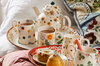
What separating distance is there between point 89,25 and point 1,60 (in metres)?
0.67

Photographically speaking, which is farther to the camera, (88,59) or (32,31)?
(32,31)

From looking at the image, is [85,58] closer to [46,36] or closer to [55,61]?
[55,61]

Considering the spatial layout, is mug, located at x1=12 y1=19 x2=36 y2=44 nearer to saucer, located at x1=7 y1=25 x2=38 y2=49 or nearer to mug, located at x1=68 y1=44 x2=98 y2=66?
saucer, located at x1=7 y1=25 x2=38 y2=49

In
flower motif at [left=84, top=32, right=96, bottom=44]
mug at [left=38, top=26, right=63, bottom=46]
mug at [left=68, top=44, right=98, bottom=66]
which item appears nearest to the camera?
mug at [left=68, top=44, right=98, bottom=66]

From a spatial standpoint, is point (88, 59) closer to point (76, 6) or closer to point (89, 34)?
point (89, 34)

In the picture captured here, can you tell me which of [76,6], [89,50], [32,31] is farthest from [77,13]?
[89,50]

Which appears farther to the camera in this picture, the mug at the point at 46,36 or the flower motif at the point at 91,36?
the flower motif at the point at 91,36

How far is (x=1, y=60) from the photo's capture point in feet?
2.31

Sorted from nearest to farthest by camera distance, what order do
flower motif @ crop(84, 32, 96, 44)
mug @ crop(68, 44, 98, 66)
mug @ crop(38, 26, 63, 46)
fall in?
mug @ crop(68, 44, 98, 66) < mug @ crop(38, 26, 63, 46) < flower motif @ crop(84, 32, 96, 44)

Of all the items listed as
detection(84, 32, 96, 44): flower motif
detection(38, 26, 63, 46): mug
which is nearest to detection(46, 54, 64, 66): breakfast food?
detection(38, 26, 63, 46): mug

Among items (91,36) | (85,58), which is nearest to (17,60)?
(85,58)

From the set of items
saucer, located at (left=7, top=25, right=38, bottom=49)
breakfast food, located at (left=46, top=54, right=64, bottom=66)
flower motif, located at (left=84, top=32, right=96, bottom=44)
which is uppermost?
saucer, located at (left=7, top=25, right=38, bottom=49)

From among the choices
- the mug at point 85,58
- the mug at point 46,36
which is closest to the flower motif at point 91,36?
the mug at point 46,36

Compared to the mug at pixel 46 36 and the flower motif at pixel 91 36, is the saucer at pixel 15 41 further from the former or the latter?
the flower motif at pixel 91 36
